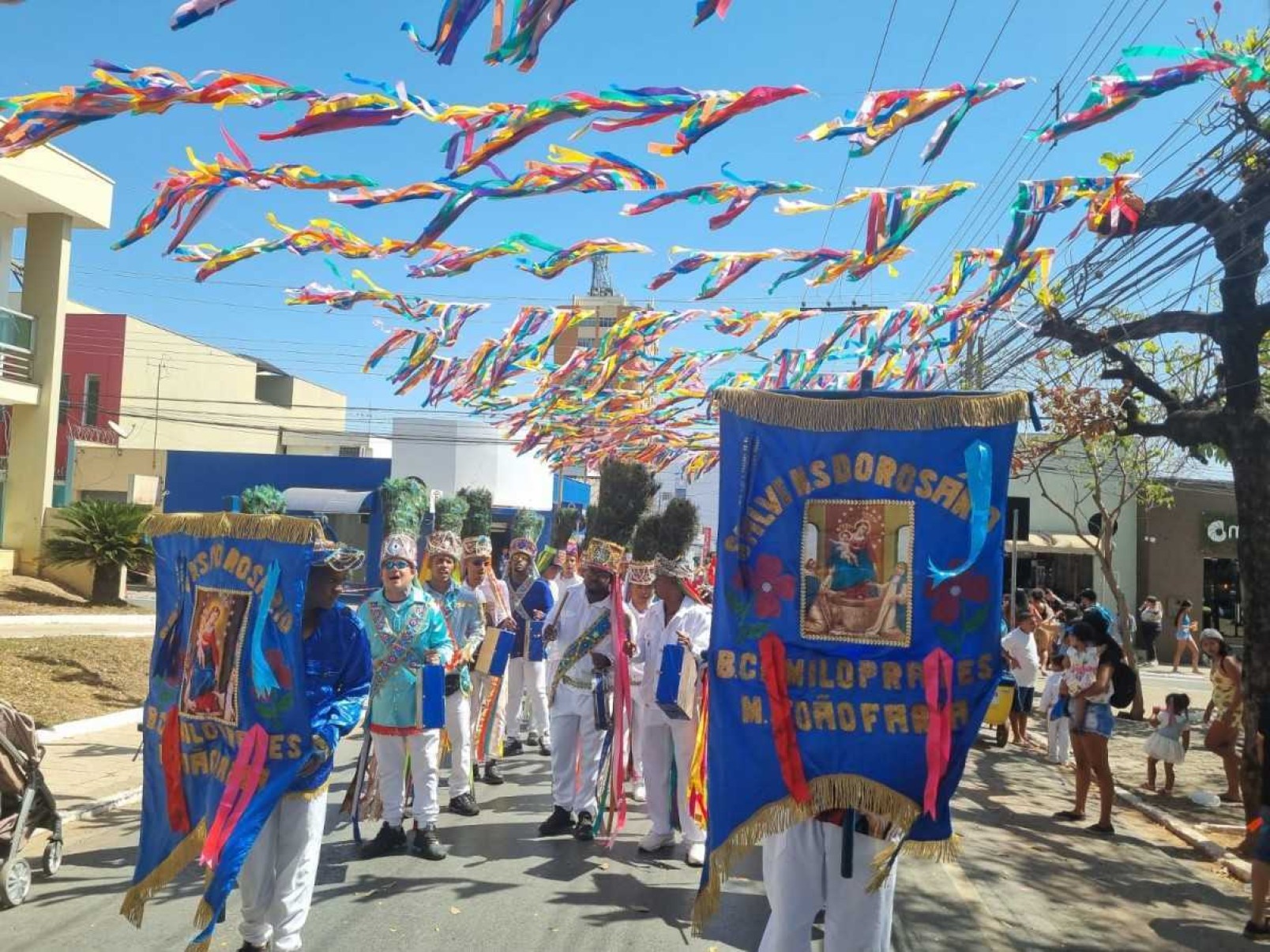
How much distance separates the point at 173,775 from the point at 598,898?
2522 millimetres

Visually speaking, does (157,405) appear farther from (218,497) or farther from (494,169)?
(494,169)

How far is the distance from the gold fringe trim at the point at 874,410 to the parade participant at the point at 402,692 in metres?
2.97

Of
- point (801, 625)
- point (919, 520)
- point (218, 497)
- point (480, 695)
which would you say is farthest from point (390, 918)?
point (218, 497)

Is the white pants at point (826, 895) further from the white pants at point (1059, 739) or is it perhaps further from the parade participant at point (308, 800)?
the white pants at point (1059, 739)

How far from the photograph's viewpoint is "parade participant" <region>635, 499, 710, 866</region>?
682 cm

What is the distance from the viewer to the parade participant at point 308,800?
4387 millimetres

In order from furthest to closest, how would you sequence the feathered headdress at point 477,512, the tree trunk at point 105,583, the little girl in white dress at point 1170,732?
1. the feathered headdress at point 477,512
2. the tree trunk at point 105,583
3. the little girl in white dress at point 1170,732

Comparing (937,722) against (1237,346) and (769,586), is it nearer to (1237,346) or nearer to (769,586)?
(769,586)

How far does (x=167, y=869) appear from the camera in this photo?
4.38 metres

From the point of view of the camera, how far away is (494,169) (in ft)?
22.1

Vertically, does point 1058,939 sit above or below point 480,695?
below

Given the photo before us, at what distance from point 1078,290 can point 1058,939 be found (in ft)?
17.8

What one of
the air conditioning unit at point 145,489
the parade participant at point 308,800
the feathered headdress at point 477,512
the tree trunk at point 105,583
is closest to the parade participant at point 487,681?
the parade participant at point 308,800

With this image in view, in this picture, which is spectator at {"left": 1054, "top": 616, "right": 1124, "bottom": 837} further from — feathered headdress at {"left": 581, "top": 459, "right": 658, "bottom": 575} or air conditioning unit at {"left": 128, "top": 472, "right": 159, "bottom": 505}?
air conditioning unit at {"left": 128, "top": 472, "right": 159, "bottom": 505}
